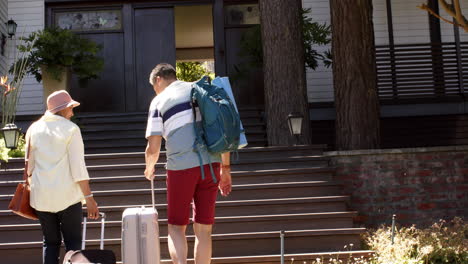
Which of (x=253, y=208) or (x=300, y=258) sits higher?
(x=253, y=208)

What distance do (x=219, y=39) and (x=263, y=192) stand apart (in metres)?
5.90

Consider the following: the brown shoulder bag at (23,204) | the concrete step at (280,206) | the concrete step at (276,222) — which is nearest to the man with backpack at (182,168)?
the brown shoulder bag at (23,204)

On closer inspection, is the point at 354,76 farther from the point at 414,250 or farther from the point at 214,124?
the point at 214,124

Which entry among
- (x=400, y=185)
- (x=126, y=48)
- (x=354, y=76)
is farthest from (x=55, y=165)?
(x=126, y=48)

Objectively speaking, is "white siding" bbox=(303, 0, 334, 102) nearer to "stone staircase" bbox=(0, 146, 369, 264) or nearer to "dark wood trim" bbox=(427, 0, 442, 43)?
"dark wood trim" bbox=(427, 0, 442, 43)

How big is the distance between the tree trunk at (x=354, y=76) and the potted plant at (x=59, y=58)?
431cm

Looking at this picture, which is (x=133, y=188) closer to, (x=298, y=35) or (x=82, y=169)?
(x=82, y=169)

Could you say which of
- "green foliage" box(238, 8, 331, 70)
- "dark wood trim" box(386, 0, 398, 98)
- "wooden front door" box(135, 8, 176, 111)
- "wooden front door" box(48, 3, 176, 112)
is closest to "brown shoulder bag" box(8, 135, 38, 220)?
"green foliage" box(238, 8, 331, 70)

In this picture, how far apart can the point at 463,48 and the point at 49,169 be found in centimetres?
984

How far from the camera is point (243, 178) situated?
7207 millimetres

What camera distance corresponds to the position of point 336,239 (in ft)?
20.2

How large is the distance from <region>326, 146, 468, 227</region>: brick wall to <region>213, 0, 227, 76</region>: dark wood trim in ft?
16.9

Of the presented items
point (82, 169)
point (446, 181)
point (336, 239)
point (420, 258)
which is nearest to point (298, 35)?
point (446, 181)

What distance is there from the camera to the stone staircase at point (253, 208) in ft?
19.9
